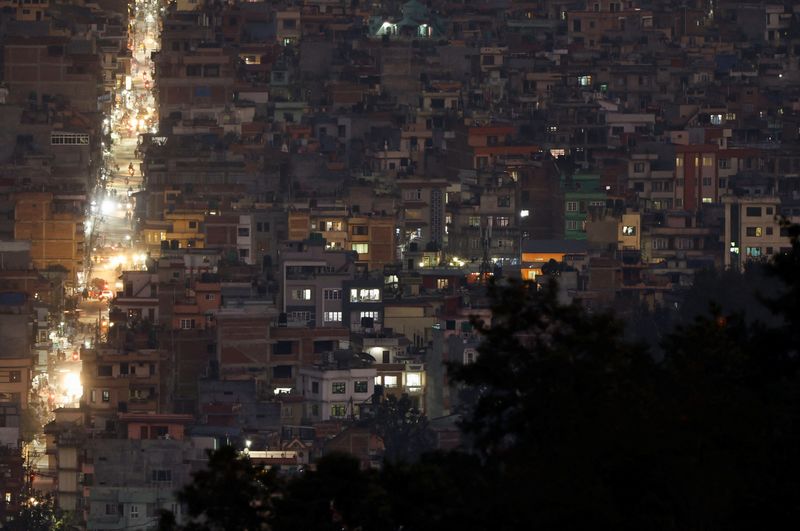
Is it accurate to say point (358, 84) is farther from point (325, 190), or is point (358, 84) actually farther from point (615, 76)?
point (325, 190)

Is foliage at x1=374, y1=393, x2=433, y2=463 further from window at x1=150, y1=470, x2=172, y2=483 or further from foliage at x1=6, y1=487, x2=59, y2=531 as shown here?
foliage at x1=6, y1=487, x2=59, y2=531

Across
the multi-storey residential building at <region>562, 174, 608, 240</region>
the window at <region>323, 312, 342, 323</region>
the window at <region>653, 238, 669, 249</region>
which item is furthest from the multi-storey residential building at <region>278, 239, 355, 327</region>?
the multi-storey residential building at <region>562, 174, 608, 240</region>

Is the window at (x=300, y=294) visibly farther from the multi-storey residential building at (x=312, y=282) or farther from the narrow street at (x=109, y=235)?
the narrow street at (x=109, y=235)

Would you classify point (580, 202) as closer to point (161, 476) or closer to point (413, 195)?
point (413, 195)

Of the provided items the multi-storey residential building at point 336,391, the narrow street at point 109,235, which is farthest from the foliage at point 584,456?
the multi-storey residential building at point 336,391

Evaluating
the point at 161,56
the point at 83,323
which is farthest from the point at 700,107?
the point at 83,323
